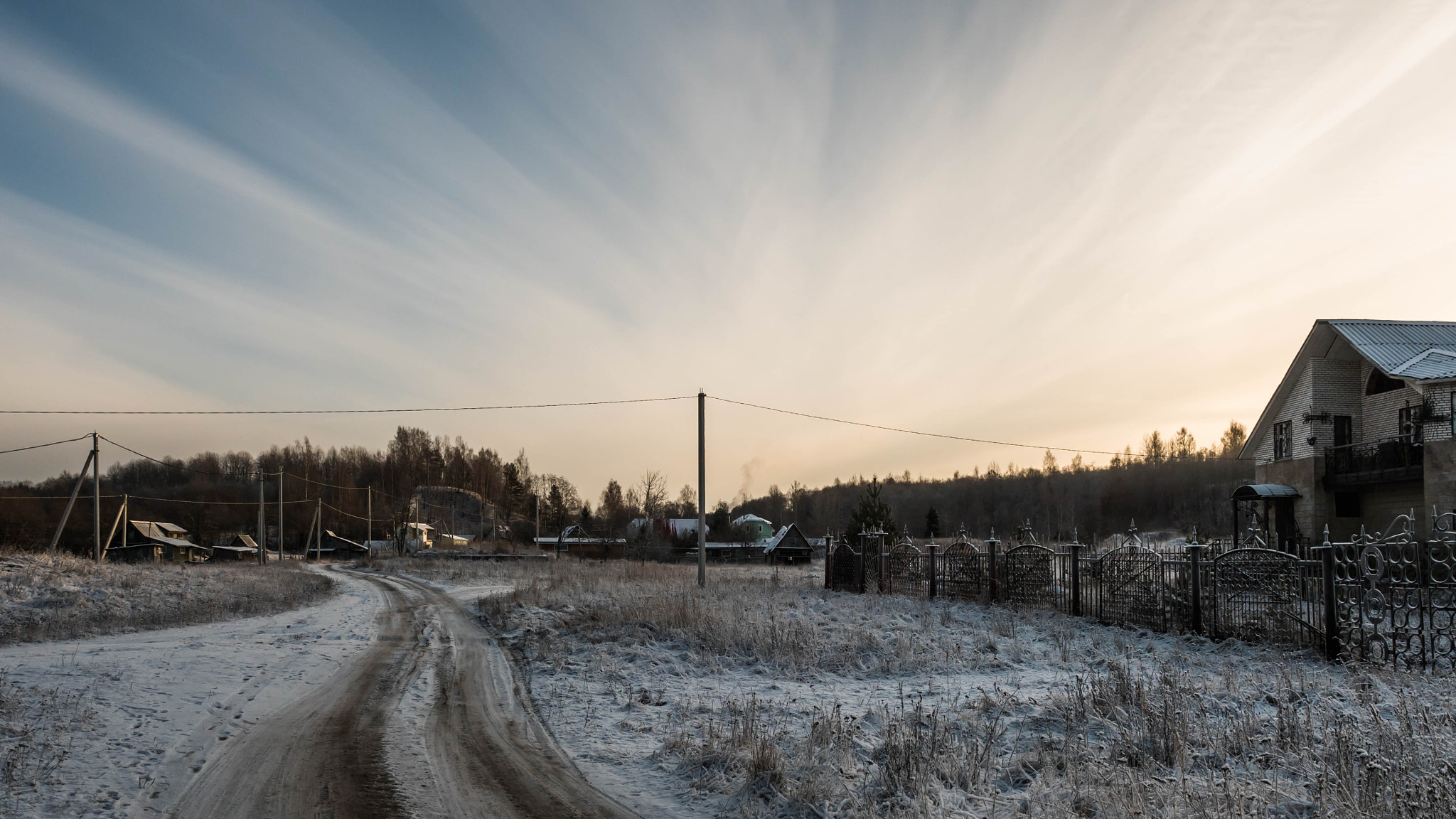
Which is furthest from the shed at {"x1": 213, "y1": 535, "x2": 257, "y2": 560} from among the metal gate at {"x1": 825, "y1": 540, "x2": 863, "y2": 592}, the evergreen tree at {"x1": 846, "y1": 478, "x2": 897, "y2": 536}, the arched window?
the arched window

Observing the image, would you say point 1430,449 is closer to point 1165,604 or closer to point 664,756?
point 1165,604

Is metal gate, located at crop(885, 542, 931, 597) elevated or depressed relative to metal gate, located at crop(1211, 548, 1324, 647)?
depressed

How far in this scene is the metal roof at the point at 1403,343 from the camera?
2455cm

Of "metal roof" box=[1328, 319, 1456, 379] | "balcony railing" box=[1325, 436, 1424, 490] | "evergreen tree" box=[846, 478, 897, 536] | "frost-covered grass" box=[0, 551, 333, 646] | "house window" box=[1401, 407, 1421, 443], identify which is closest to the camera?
"frost-covered grass" box=[0, 551, 333, 646]

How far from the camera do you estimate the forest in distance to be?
82.2 m

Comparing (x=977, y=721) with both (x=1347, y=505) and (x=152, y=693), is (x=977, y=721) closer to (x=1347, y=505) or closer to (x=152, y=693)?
A: (x=152, y=693)

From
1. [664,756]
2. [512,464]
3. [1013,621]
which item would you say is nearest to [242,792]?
[664,756]

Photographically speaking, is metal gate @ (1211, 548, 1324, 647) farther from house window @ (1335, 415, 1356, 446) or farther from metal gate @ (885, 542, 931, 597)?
house window @ (1335, 415, 1356, 446)

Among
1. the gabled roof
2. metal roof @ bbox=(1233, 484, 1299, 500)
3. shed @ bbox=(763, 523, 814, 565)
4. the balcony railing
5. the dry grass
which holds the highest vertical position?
the gabled roof

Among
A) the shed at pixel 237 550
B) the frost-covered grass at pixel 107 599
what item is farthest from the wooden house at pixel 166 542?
the frost-covered grass at pixel 107 599

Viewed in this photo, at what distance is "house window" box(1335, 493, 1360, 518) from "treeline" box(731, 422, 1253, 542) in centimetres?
4552

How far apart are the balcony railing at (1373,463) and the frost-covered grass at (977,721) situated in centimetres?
1643

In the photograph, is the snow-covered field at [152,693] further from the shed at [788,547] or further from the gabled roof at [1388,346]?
the shed at [788,547]

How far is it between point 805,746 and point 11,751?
20.4 feet
